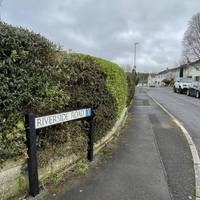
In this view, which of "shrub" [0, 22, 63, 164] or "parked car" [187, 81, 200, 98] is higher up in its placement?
"shrub" [0, 22, 63, 164]

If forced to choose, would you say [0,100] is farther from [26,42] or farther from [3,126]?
[26,42]

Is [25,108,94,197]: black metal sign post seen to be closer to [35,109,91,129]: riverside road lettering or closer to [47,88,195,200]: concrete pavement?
[35,109,91,129]: riverside road lettering

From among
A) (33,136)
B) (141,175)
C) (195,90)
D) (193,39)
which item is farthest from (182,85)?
(33,136)

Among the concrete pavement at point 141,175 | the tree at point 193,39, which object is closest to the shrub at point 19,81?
the concrete pavement at point 141,175

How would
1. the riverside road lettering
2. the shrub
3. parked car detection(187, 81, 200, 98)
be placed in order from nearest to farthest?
the shrub → the riverside road lettering → parked car detection(187, 81, 200, 98)

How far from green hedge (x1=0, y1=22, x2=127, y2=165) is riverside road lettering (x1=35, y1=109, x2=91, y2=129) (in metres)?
0.15

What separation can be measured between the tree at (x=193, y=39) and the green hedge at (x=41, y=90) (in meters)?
44.9

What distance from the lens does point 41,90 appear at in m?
3.39

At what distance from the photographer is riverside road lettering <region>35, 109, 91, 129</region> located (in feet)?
10.8

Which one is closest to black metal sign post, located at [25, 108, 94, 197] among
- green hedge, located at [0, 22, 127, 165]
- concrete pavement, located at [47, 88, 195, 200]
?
green hedge, located at [0, 22, 127, 165]

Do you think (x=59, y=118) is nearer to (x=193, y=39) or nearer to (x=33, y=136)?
(x=33, y=136)

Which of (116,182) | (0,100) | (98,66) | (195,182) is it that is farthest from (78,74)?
(195,182)

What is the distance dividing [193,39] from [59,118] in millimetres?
→ 46821

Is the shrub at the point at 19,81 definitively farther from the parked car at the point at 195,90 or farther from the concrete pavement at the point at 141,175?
the parked car at the point at 195,90
